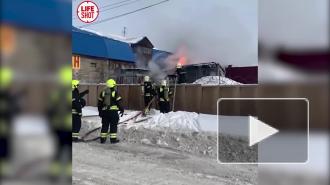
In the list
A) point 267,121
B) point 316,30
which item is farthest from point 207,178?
point 316,30

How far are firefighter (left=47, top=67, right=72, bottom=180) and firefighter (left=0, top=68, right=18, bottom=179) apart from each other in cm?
11

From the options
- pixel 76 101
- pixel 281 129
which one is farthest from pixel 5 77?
pixel 76 101

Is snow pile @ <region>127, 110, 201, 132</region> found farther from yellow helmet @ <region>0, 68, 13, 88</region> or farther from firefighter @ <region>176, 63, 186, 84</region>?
yellow helmet @ <region>0, 68, 13, 88</region>

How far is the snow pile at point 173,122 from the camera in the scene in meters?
10.1

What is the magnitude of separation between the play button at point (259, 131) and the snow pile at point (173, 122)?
7.60 metres

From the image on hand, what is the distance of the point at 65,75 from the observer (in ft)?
4.07

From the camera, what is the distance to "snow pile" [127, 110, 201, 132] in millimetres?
10102

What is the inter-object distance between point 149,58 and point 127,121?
5.51 metres

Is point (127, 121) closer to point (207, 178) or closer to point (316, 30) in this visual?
point (207, 178)

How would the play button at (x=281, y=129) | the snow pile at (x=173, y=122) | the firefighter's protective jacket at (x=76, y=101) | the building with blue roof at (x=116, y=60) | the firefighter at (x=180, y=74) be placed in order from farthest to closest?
1. the building with blue roof at (x=116, y=60)
2. the firefighter at (x=180, y=74)
3. the snow pile at (x=173, y=122)
4. the firefighter's protective jacket at (x=76, y=101)
5. the play button at (x=281, y=129)

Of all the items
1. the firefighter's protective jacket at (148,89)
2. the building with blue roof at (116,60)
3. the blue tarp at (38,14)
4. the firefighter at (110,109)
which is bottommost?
the firefighter at (110,109)

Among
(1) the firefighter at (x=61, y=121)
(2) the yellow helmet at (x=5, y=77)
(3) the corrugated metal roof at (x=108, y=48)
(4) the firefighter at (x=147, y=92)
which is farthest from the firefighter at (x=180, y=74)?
(2) the yellow helmet at (x=5, y=77)

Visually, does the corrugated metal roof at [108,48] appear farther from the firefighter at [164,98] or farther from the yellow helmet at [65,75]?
the yellow helmet at [65,75]

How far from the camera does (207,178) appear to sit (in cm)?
555
